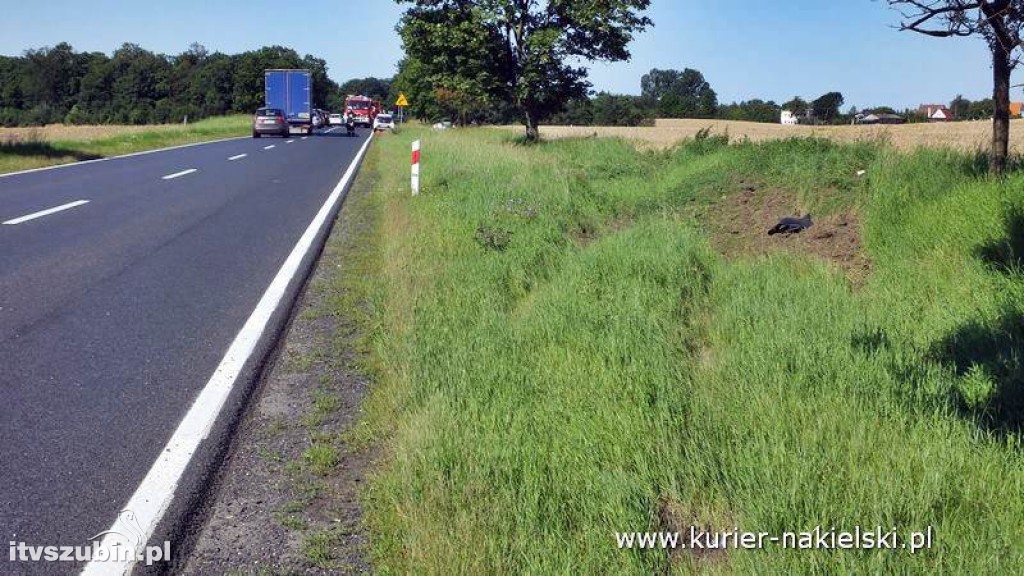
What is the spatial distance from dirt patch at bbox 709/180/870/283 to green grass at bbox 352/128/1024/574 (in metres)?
0.23

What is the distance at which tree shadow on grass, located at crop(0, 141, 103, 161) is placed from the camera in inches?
908

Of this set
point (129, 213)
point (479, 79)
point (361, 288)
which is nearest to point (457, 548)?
point (361, 288)

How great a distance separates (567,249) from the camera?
8.70 metres

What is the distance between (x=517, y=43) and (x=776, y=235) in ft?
84.6

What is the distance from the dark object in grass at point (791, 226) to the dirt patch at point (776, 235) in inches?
2.6

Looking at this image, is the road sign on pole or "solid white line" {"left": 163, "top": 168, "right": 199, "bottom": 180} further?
the road sign on pole

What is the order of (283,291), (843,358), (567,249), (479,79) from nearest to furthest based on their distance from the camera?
1. (843,358)
2. (283,291)
3. (567,249)
4. (479,79)

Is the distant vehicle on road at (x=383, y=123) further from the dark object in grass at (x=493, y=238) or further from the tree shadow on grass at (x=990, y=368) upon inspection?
the tree shadow on grass at (x=990, y=368)

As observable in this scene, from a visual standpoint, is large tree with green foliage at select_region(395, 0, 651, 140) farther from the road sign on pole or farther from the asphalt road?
the road sign on pole

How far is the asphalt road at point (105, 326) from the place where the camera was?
3.81m

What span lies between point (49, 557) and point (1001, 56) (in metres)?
8.39

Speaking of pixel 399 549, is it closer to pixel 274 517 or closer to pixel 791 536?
pixel 274 517

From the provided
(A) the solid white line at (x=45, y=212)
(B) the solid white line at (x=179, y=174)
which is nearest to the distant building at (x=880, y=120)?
(B) the solid white line at (x=179, y=174)

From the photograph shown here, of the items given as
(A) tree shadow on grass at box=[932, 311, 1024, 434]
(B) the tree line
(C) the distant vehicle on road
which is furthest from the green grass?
(B) the tree line
